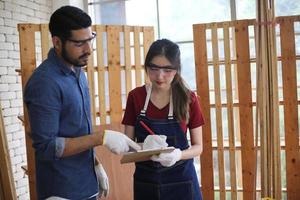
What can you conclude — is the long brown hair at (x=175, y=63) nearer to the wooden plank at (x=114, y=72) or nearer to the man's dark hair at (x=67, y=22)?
the man's dark hair at (x=67, y=22)

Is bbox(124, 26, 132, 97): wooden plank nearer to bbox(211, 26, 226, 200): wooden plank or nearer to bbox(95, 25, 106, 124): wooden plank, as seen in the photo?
bbox(95, 25, 106, 124): wooden plank

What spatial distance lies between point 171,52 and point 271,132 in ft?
3.78

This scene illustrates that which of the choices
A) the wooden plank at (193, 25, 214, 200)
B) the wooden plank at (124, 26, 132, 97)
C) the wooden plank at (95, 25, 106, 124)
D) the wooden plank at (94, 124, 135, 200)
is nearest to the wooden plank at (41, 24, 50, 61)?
the wooden plank at (95, 25, 106, 124)

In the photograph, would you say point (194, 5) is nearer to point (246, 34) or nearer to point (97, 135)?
point (246, 34)

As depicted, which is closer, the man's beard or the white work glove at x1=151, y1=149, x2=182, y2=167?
the man's beard

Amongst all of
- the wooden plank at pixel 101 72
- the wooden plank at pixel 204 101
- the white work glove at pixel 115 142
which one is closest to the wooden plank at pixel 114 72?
the wooden plank at pixel 101 72

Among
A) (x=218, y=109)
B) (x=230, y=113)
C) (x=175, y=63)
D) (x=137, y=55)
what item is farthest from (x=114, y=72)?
(x=175, y=63)

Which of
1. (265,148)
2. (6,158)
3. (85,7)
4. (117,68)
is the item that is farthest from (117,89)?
(85,7)

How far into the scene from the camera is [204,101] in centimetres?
275

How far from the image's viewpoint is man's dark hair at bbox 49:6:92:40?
131 cm

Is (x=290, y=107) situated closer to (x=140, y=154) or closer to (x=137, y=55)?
(x=137, y=55)

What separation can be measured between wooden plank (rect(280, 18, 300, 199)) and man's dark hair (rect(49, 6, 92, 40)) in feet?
5.84

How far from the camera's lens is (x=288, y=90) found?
8.54ft

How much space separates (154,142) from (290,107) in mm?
1523
